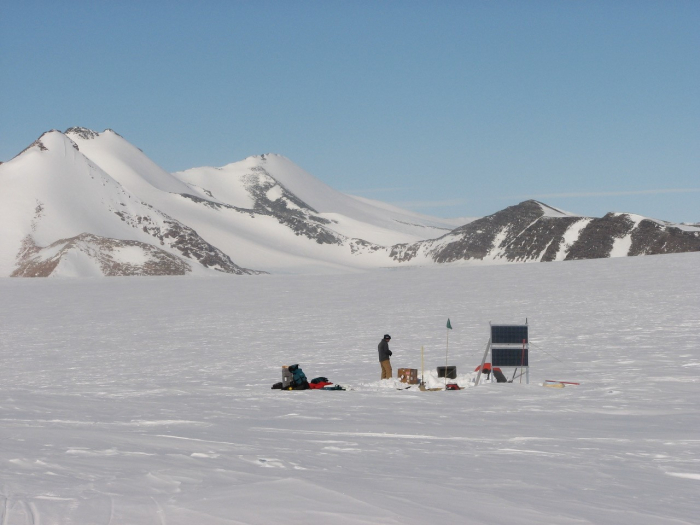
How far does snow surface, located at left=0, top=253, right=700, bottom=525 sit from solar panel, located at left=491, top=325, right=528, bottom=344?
0.92 meters

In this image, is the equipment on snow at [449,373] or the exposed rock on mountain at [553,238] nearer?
the equipment on snow at [449,373]

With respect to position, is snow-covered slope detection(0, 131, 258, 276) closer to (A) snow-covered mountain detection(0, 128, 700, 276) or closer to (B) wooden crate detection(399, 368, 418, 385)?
(A) snow-covered mountain detection(0, 128, 700, 276)

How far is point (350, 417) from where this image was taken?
39.2 ft

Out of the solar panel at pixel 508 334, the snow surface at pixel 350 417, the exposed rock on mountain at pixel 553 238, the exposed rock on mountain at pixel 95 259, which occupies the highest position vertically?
the exposed rock on mountain at pixel 553 238

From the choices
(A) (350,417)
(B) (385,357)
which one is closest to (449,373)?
(B) (385,357)

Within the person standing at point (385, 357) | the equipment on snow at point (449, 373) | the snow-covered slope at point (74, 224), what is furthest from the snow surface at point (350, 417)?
the snow-covered slope at point (74, 224)

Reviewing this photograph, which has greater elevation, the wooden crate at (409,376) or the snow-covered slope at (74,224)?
the snow-covered slope at (74,224)

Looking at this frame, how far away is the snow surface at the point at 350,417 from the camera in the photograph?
6316mm

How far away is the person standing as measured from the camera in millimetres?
17047

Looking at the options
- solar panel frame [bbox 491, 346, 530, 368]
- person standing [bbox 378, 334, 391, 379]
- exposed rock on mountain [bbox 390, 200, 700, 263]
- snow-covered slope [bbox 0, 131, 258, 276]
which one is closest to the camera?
person standing [bbox 378, 334, 391, 379]

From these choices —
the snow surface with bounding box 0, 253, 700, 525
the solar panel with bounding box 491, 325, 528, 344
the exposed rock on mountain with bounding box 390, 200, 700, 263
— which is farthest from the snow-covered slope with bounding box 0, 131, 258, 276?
the solar panel with bounding box 491, 325, 528, 344

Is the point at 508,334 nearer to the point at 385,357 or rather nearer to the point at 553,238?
the point at 385,357

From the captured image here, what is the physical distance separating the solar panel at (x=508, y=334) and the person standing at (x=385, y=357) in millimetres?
2520

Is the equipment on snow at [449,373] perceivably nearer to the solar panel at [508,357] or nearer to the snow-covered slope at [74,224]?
the solar panel at [508,357]
